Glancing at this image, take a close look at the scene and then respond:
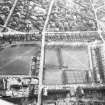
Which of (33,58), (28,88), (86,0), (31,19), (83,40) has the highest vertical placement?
(86,0)

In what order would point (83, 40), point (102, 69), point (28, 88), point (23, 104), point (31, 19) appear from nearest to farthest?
point (23, 104) → point (28, 88) → point (102, 69) → point (83, 40) → point (31, 19)

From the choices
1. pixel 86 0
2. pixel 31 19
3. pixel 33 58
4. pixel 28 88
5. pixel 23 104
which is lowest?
pixel 23 104

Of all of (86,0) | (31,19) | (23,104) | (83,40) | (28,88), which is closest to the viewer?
(23,104)

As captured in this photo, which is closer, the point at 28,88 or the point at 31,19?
the point at 28,88

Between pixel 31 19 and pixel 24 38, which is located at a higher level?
pixel 31 19

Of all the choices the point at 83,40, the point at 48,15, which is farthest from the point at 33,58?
the point at 48,15

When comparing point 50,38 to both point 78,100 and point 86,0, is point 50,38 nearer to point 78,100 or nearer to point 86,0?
point 78,100

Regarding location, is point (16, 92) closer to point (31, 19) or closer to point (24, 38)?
point (24, 38)

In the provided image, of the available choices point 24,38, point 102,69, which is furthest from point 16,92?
point 102,69

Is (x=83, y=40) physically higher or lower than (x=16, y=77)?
higher
